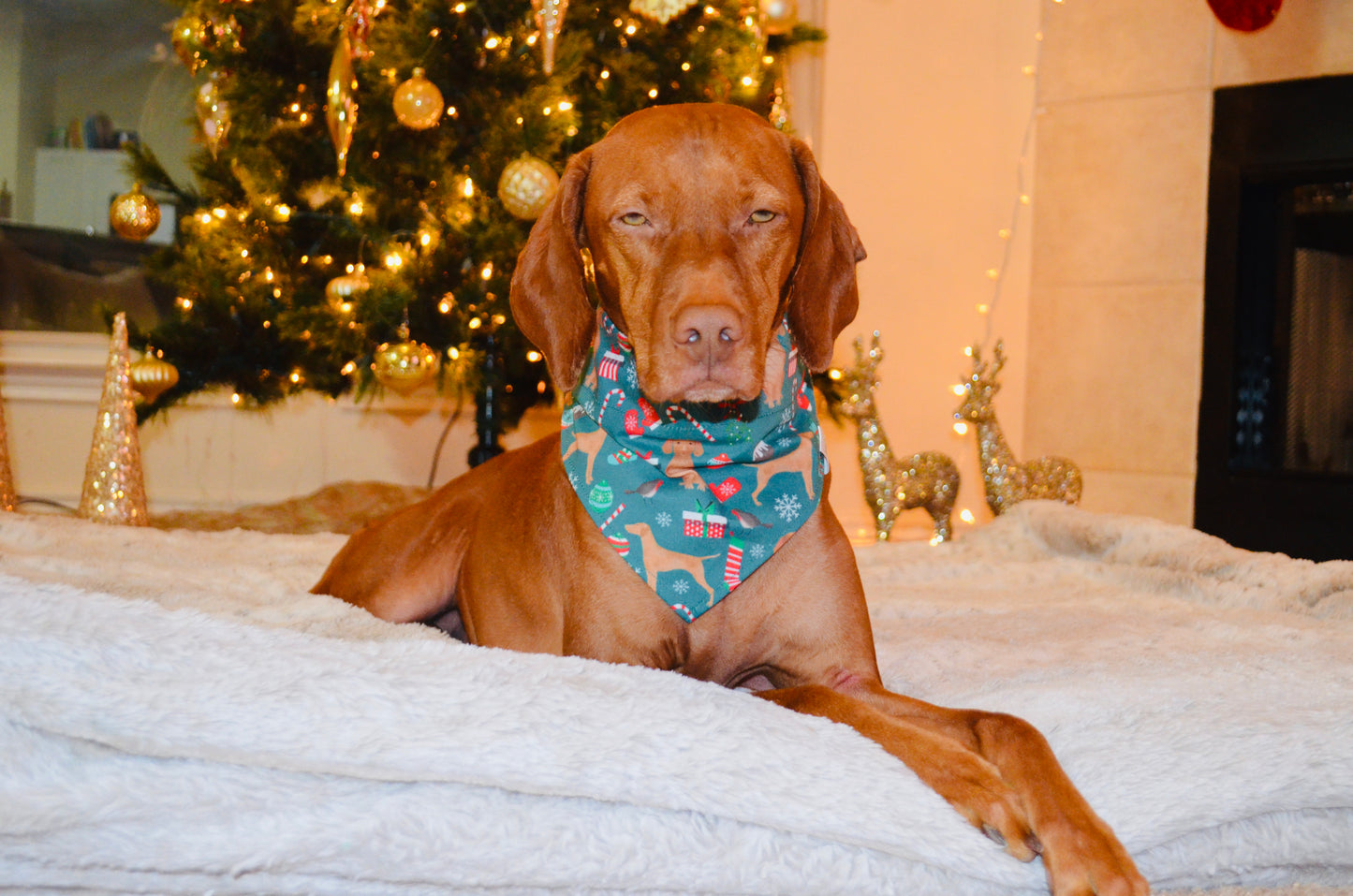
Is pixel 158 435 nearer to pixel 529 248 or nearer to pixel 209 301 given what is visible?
pixel 209 301

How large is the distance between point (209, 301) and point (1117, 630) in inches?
123

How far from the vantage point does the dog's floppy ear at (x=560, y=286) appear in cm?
183

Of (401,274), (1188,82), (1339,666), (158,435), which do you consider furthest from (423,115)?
(1188,82)

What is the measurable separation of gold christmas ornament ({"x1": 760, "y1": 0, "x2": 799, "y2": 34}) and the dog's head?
2220mm

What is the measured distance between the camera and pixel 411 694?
4.13 ft

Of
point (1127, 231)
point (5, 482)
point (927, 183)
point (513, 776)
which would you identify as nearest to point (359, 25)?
point (5, 482)

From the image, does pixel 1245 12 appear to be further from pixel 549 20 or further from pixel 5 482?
pixel 5 482

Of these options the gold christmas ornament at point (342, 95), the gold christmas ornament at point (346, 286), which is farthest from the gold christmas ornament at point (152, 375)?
the gold christmas ornament at point (342, 95)

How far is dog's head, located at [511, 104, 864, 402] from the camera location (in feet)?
5.07

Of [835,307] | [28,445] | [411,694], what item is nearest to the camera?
[411,694]

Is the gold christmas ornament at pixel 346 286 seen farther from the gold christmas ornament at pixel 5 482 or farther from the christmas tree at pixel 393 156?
the gold christmas ornament at pixel 5 482

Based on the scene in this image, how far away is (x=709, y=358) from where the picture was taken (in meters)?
1.52

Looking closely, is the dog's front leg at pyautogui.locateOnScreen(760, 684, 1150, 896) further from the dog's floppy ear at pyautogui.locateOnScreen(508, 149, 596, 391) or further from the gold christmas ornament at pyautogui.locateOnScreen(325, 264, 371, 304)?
the gold christmas ornament at pyautogui.locateOnScreen(325, 264, 371, 304)

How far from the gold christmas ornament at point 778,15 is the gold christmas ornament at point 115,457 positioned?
92.6 inches
